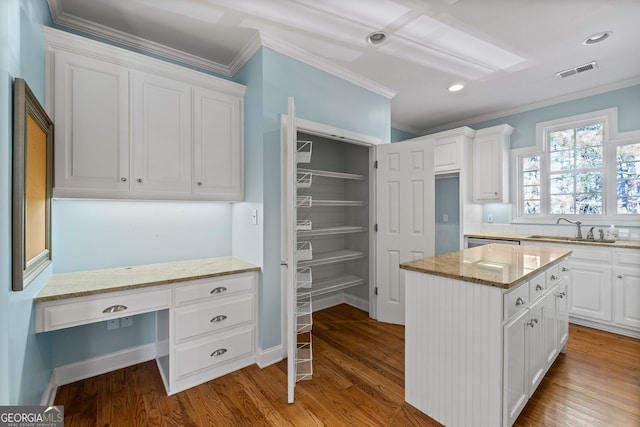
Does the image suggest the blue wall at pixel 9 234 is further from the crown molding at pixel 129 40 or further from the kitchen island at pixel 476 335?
the kitchen island at pixel 476 335

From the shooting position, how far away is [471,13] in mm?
2031

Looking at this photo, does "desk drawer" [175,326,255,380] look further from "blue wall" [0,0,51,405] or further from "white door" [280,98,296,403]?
"blue wall" [0,0,51,405]

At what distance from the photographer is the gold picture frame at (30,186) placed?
123cm

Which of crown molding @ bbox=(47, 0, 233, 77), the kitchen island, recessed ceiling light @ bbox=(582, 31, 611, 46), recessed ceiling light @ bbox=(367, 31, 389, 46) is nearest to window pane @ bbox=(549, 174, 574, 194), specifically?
recessed ceiling light @ bbox=(582, 31, 611, 46)

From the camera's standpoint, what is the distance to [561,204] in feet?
12.1

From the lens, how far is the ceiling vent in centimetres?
279

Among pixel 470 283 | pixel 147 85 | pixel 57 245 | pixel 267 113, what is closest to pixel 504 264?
pixel 470 283

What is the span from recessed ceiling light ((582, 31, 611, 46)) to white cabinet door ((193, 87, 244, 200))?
10.1ft

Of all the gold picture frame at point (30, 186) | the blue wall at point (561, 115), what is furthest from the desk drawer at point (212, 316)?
the blue wall at point (561, 115)

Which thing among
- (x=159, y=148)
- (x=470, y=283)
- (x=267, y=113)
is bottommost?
(x=470, y=283)

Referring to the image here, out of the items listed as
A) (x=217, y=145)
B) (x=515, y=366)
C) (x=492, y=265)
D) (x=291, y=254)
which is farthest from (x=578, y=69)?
(x=217, y=145)

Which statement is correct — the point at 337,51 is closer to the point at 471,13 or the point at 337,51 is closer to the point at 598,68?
the point at 471,13

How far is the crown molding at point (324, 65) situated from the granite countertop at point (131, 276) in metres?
1.90

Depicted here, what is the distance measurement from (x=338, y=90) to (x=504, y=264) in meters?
2.19
